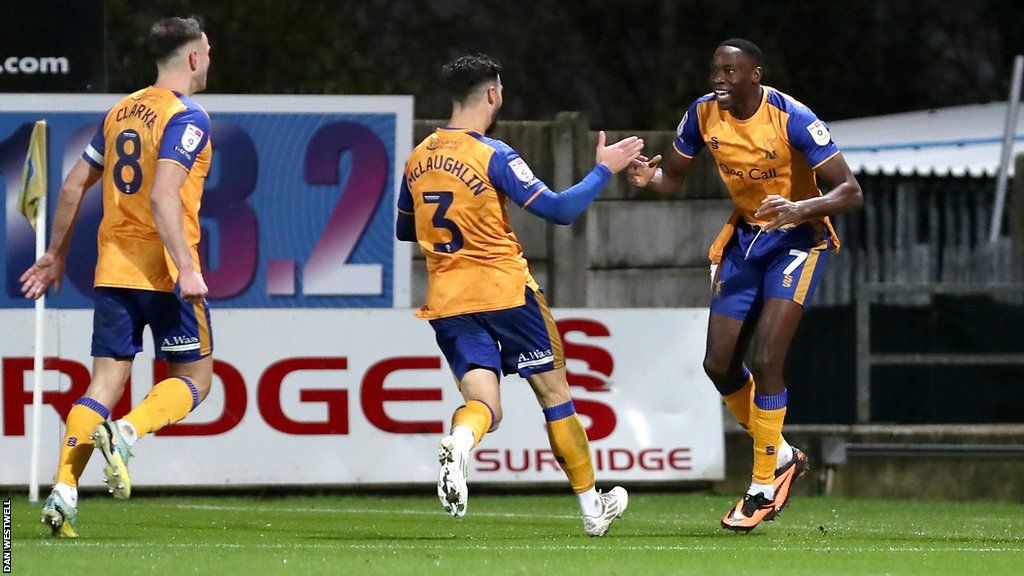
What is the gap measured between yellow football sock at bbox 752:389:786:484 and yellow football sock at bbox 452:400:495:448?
143 cm

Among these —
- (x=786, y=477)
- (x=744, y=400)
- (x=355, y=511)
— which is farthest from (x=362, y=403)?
(x=786, y=477)

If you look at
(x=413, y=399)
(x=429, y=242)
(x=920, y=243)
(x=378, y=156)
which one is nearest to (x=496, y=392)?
(x=429, y=242)

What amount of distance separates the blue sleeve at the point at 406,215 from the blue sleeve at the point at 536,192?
46 cm

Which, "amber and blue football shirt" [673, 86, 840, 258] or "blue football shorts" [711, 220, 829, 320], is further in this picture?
"blue football shorts" [711, 220, 829, 320]

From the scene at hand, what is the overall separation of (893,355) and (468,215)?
18.3 ft

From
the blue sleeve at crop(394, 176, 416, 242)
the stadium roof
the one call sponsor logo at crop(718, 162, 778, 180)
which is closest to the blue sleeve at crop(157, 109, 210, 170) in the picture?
the blue sleeve at crop(394, 176, 416, 242)

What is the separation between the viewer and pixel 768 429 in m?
9.39

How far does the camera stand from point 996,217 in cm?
1641

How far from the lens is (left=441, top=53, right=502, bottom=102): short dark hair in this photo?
8.64 m

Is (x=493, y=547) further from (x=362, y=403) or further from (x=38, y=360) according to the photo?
(x=362, y=403)

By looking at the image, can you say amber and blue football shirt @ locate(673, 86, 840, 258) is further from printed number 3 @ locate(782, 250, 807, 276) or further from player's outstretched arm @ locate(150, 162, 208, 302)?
player's outstretched arm @ locate(150, 162, 208, 302)

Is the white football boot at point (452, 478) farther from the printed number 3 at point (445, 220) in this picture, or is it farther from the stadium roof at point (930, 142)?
the stadium roof at point (930, 142)

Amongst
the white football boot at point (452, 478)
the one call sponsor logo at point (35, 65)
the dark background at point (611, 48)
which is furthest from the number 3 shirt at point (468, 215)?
the dark background at point (611, 48)

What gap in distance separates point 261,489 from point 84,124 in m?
2.49
